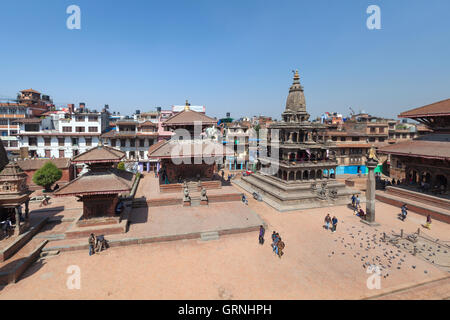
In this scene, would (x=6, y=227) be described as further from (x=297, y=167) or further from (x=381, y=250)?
(x=297, y=167)

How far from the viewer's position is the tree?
2788 cm

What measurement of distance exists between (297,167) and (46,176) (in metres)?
31.0

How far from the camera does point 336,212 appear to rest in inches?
883

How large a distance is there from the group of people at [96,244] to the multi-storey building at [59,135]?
26.5 metres

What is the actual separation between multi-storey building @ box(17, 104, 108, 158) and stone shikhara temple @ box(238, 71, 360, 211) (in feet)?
91.9

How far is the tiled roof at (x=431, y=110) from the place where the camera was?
24.0 metres

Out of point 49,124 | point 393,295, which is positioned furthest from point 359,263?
point 49,124

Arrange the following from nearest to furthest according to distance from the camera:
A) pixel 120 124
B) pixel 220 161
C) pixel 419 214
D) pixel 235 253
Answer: pixel 235 253, pixel 419 214, pixel 120 124, pixel 220 161

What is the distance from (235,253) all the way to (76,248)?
10240 mm

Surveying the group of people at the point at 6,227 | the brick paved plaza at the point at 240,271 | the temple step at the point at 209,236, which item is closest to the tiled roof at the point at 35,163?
the group of people at the point at 6,227

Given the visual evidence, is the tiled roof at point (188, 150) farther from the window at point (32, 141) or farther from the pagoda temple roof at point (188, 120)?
the window at point (32, 141)

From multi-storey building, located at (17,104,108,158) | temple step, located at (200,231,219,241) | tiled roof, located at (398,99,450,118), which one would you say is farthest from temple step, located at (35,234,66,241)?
tiled roof, located at (398,99,450,118)

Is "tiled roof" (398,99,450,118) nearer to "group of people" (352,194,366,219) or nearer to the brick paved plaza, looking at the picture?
"group of people" (352,194,366,219)

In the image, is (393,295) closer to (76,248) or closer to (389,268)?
(389,268)
